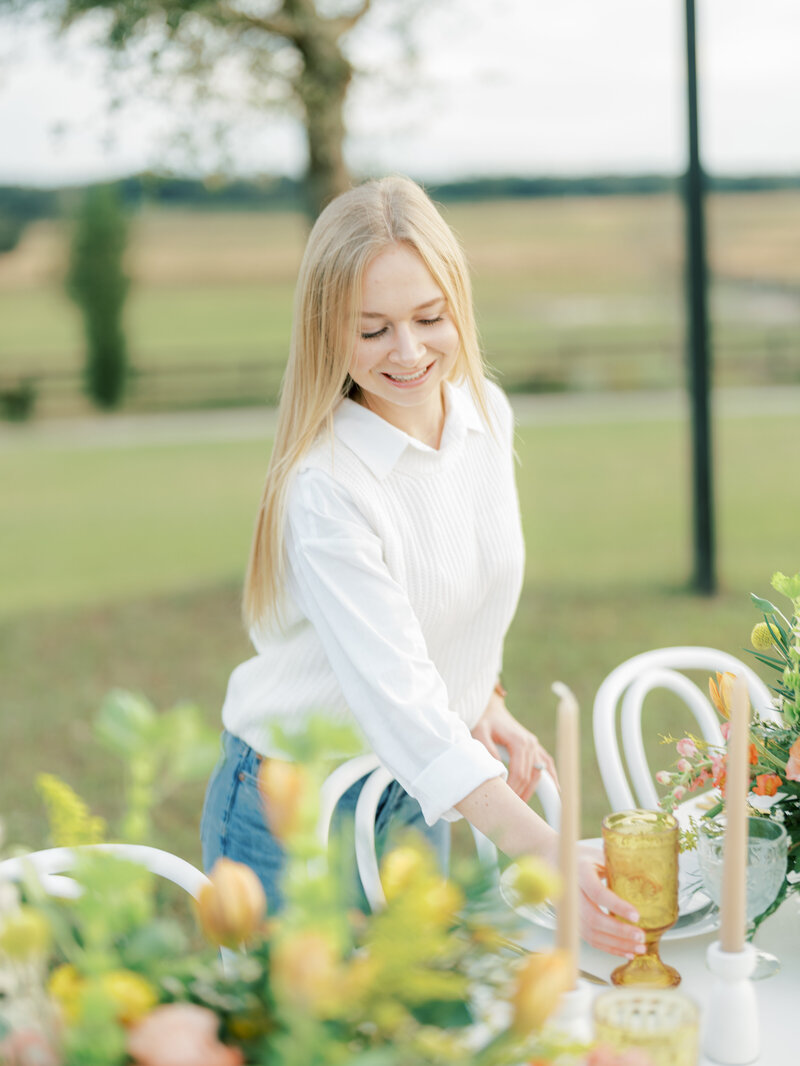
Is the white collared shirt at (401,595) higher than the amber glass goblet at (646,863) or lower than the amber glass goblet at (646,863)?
higher

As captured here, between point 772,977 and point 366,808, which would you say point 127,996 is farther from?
point 366,808

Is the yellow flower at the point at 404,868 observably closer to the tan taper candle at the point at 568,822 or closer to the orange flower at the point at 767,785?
the tan taper candle at the point at 568,822

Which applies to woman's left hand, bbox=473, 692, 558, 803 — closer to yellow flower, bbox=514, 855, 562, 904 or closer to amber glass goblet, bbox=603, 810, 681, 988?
amber glass goblet, bbox=603, 810, 681, 988


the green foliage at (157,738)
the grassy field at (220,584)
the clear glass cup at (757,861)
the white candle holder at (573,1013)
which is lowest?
the grassy field at (220,584)

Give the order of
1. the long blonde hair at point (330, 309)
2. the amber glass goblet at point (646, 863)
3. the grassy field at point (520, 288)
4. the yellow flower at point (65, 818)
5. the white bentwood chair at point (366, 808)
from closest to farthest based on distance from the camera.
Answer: the yellow flower at point (65, 818), the amber glass goblet at point (646, 863), the long blonde hair at point (330, 309), the white bentwood chair at point (366, 808), the grassy field at point (520, 288)

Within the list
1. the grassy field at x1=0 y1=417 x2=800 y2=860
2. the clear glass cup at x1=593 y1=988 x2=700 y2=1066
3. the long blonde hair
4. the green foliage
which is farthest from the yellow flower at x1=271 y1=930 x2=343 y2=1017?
the grassy field at x1=0 y1=417 x2=800 y2=860

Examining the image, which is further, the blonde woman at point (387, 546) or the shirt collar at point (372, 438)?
the shirt collar at point (372, 438)

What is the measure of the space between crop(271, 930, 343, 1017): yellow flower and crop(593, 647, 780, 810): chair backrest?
52.2 inches

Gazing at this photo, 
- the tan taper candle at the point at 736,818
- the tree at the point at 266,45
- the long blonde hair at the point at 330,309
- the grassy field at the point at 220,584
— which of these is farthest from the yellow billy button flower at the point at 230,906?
the tree at the point at 266,45

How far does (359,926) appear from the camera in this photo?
792mm

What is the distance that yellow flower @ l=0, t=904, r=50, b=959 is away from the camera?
0.67 m

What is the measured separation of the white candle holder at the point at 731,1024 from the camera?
1070 mm

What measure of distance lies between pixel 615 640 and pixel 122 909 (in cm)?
561

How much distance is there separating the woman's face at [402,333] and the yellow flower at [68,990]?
3.42ft
